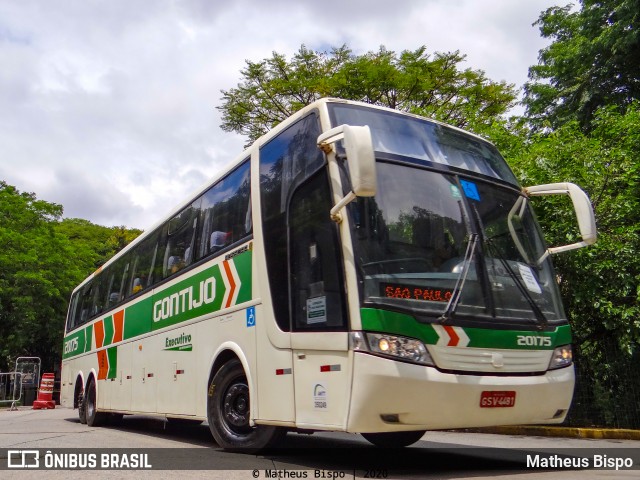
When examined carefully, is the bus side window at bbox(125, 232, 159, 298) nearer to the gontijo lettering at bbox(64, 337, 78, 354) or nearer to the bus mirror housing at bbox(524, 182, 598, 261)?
the gontijo lettering at bbox(64, 337, 78, 354)

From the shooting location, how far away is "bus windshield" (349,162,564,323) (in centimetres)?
540

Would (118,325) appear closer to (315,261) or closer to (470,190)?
(315,261)

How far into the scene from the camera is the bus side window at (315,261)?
18.2 feet

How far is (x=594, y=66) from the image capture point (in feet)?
60.1

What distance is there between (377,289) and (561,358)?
2.12 meters

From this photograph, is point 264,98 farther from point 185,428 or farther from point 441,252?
point 441,252

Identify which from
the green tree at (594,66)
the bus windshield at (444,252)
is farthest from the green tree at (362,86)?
the bus windshield at (444,252)

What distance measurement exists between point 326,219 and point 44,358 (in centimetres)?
3684

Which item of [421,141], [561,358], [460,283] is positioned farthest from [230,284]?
[561,358]

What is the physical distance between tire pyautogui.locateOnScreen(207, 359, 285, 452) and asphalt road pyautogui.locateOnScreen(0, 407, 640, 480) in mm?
169

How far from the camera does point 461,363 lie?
17.7 feet

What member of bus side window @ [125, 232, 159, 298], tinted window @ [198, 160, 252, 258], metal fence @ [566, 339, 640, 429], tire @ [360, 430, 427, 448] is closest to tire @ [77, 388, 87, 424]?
bus side window @ [125, 232, 159, 298]

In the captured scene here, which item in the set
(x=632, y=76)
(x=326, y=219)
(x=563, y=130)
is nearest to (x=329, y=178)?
(x=326, y=219)

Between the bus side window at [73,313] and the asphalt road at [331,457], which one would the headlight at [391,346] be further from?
the bus side window at [73,313]
